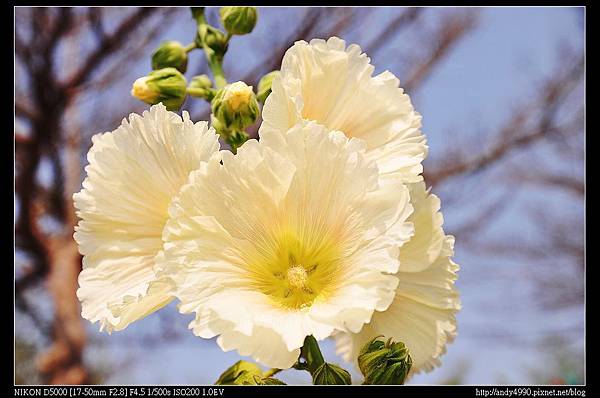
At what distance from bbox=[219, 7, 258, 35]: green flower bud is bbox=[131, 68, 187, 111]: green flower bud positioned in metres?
0.08

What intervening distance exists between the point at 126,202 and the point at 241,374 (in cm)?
15

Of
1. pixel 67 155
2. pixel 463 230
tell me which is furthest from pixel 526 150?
pixel 67 155

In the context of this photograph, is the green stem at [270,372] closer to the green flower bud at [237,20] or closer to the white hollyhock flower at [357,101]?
the white hollyhock flower at [357,101]

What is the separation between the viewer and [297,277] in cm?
47

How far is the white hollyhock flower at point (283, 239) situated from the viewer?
1.32 ft

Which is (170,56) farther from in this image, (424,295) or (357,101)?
(424,295)

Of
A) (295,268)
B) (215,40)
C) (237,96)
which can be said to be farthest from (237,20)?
(295,268)

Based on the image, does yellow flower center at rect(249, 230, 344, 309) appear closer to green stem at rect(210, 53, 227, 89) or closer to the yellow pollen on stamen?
the yellow pollen on stamen

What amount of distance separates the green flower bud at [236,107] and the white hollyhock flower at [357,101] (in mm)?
35

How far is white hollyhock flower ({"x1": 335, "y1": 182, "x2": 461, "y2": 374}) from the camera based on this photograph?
478 millimetres

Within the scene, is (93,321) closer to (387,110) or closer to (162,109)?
(162,109)

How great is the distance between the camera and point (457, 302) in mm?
500

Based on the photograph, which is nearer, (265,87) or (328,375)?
(328,375)
